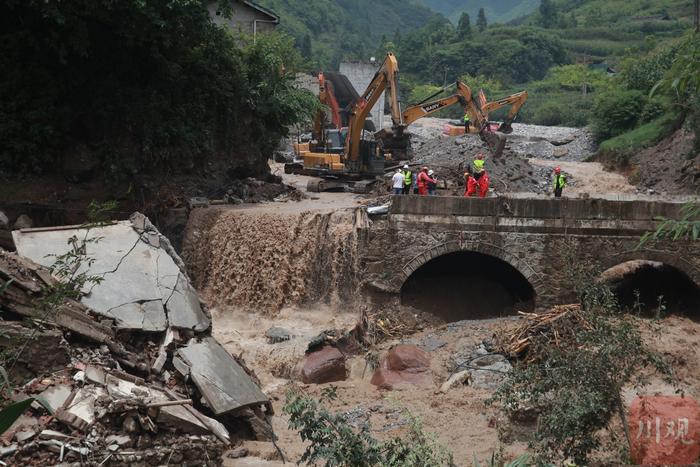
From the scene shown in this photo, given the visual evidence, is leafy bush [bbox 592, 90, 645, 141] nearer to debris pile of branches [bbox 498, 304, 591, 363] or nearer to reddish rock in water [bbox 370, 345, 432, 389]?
debris pile of branches [bbox 498, 304, 591, 363]

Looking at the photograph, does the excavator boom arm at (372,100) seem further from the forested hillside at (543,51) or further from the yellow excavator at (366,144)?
the forested hillside at (543,51)

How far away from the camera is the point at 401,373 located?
1600cm

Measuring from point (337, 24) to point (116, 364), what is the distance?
12063cm

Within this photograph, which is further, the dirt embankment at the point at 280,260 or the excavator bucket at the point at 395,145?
the excavator bucket at the point at 395,145

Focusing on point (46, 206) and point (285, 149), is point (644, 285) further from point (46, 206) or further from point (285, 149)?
point (285, 149)

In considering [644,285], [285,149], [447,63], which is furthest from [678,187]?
[447,63]

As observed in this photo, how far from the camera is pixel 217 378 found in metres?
11.4

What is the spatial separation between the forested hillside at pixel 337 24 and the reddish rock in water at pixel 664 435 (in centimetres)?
7763

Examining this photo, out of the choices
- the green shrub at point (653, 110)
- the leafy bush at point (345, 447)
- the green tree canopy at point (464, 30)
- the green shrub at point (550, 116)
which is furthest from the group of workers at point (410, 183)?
the green tree canopy at point (464, 30)

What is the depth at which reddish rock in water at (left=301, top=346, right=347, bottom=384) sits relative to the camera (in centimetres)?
1586

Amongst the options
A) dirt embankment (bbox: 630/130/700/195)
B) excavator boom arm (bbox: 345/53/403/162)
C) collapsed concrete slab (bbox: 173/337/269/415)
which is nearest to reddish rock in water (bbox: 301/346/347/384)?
collapsed concrete slab (bbox: 173/337/269/415)

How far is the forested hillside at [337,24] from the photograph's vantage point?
105 metres

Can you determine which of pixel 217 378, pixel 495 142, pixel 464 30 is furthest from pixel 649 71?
pixel 464 30

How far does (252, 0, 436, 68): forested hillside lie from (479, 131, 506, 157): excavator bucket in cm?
5709
